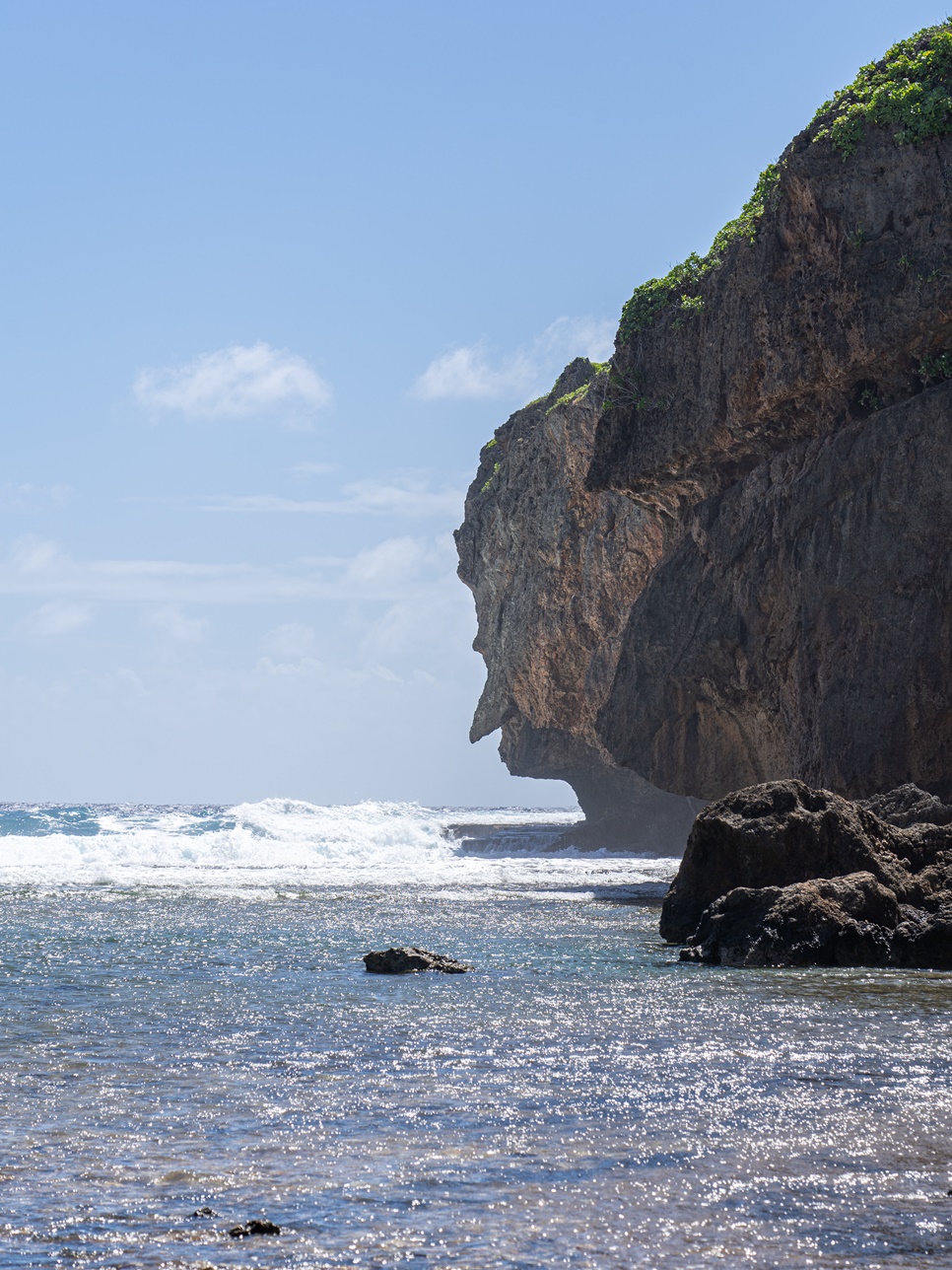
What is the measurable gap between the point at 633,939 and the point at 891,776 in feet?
32.7

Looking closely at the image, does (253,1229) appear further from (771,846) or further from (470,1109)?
(771,846)

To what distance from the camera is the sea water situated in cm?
569

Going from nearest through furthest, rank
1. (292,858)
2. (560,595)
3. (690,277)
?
(690,277) → (292,858) → (560,595)

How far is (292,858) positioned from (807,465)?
26761mm

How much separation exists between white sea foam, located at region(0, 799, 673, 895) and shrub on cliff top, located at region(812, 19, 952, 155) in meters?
19.3

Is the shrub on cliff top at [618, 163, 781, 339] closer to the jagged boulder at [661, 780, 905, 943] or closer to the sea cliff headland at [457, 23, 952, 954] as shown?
the sea cliff headland at [457, 23, 952, 954]

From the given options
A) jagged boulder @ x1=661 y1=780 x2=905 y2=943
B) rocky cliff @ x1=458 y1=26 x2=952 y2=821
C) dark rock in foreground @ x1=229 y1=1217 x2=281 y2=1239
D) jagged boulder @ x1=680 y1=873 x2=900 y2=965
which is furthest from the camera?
rocky cliff @ x1=458 y1=26 x2=952 y2=821

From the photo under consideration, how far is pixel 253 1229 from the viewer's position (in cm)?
571

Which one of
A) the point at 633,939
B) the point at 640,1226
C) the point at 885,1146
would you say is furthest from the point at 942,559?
the point at 640,1226

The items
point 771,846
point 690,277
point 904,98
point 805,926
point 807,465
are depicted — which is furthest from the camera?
point 690,277

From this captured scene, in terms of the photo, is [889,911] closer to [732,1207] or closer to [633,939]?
[633,939]

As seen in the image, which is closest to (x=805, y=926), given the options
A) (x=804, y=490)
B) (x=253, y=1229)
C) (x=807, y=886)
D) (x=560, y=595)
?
(x=807, y=886)

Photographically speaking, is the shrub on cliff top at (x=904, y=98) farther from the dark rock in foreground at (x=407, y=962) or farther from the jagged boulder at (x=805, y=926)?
the dark rock in foreground at (x=407, y=962)

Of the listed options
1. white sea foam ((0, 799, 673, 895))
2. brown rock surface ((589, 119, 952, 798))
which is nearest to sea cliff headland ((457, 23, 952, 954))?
brown rock surface ((589, 119, 952, 798))
